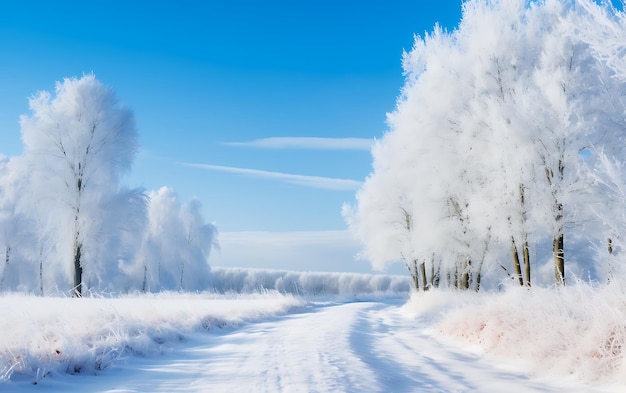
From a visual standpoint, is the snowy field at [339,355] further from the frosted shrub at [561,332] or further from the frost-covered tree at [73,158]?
the frost-covered tree at [73,158]

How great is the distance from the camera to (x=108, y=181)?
22406mm

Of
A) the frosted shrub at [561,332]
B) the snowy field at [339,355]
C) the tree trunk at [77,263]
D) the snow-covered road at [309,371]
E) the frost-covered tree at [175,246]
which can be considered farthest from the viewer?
the frost-covered tree at [175,246]

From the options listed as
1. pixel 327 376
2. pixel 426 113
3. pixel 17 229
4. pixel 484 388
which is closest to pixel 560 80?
pixel 426 113

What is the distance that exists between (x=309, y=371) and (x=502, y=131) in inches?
452

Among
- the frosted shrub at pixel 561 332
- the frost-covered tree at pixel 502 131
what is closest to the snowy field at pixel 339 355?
the frosted shrub at pixel 561 332

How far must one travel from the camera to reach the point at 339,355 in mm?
6910

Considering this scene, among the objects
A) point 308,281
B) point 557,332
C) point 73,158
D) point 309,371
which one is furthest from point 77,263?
point 308,281

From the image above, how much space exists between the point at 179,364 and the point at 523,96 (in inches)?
470

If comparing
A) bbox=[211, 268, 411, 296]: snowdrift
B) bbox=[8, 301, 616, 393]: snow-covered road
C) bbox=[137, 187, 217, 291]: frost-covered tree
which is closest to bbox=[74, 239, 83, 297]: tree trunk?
bbox=[8, 301, 616, 393]: snow-covered road

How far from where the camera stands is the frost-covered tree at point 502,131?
13.9 meters

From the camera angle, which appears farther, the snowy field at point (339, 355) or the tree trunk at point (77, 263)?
the tree trunk at point (77, 263)

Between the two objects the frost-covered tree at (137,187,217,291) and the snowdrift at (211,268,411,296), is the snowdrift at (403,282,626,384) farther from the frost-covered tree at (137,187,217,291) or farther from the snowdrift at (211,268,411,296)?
the snowdrift at (211,268,411,296)

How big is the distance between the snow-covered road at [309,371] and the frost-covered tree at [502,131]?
7500 millimetres

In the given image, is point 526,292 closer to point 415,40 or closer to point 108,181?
point 415,40
